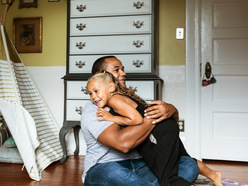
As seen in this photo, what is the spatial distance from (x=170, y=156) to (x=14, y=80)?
1.86 metres

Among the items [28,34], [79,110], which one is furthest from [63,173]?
[28,34]

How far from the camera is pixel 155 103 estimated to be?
1.55m

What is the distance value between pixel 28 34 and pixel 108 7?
1220mm

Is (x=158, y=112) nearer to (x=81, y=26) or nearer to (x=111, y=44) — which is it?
(x=111, y=44)

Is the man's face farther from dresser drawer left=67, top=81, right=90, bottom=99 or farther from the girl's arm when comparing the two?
dresser drawer left=67, top=81, right=90, bottom=99

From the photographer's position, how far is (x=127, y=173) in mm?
1401

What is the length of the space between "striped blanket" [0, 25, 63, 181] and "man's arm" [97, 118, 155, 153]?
1.31 metres

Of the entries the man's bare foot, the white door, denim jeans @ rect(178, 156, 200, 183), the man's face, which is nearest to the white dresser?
the white door

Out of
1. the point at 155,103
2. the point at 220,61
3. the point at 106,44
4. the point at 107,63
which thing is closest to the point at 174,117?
the point at 155,103

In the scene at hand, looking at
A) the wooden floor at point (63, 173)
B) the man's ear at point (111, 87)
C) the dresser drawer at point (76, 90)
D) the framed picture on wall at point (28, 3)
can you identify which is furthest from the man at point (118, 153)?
the framed picture on wall at point (28, 3)

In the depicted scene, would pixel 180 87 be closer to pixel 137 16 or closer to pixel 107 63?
pixel 137 16

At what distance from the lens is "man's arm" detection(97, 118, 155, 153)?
135 centimetres

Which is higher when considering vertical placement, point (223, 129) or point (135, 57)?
point (135, 57)

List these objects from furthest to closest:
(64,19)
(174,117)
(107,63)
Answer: (64,19), (107,63), (174,117)
